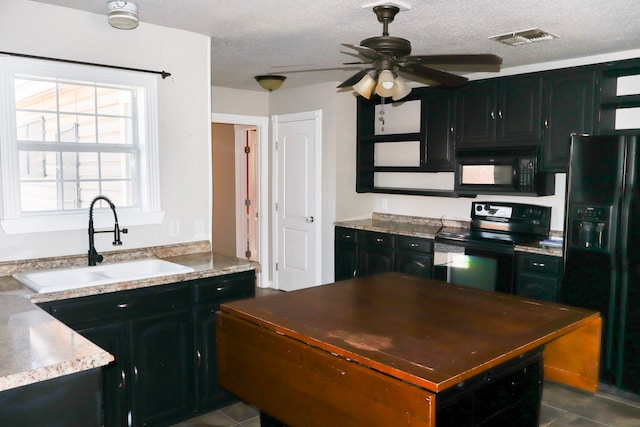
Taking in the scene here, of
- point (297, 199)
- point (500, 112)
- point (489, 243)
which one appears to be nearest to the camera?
point (489, 243)

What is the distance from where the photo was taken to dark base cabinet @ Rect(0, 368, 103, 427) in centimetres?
170

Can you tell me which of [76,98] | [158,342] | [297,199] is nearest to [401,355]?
[158,342]

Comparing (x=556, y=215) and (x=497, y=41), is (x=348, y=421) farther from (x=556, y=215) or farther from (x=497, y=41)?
(x=556, y=215)

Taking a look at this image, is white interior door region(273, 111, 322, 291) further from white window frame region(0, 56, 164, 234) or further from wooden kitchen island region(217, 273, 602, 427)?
wooden kitchen island region(217, 273, 602, 427)

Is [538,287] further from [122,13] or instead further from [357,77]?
[122,13]

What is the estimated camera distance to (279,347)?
86.4 inches

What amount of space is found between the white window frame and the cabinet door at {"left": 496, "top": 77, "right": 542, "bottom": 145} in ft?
9.47

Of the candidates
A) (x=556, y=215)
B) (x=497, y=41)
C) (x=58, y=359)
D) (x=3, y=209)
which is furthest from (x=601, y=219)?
(x=3, y=209)

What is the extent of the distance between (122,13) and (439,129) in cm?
315

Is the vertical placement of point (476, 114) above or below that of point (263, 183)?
above

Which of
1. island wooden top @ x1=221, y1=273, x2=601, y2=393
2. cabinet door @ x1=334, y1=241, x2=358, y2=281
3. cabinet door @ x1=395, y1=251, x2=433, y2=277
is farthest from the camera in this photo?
cabinet door @ x1=334, y1=241, x2=358, y2=281

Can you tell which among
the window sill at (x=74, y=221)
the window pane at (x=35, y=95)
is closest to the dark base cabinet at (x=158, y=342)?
the window sill at (x=74, y=221)

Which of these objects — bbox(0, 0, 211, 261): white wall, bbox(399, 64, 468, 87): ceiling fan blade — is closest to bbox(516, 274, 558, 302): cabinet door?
bbox(399, 64, 468, 87): ceiling fan blade

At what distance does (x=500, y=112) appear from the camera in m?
4.61
